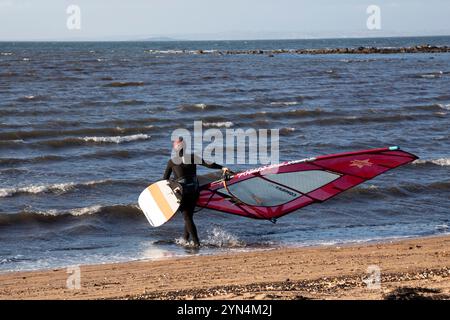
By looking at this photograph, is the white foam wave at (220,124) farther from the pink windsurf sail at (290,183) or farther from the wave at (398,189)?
the pink windsurf sail at (290,183)

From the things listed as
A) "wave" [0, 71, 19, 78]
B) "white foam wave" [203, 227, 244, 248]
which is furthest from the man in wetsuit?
"wave" [0, 71, 19, 78]

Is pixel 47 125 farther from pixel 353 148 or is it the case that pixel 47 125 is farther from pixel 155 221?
pixel 155 221

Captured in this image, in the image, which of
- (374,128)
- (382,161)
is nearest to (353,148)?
(374,128)

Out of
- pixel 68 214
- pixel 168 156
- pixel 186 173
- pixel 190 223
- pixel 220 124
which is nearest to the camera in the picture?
pixel 186 173

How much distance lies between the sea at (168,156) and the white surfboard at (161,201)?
1.42 feet

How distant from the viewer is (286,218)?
12.4 metres

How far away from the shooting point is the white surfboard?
1023 centimetres

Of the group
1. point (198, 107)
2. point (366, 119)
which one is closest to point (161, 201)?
point (366, 119)

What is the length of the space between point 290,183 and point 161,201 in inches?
79.6

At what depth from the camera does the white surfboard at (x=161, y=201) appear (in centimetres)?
1023

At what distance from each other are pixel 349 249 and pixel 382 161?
147 cm

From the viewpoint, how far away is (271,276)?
8.33 m

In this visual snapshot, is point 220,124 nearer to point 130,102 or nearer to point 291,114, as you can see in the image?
point 291,114

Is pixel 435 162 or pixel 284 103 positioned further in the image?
pixel 284 103
